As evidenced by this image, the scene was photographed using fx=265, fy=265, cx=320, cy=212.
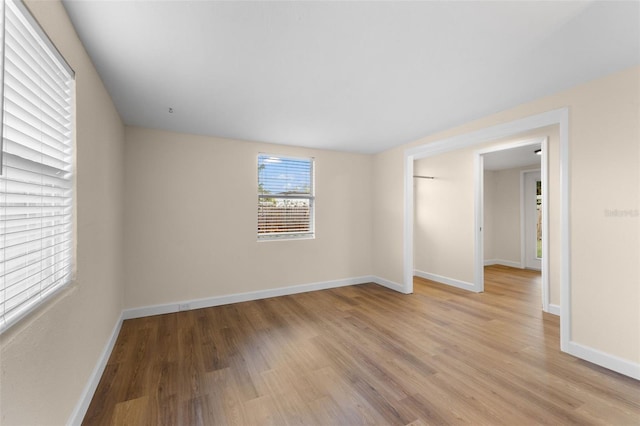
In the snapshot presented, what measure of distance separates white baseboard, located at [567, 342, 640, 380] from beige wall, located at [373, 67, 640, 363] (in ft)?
0.13

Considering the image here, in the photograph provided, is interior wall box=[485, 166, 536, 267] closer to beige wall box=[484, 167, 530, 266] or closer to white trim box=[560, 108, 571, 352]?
beige wall box=[484, 167, 530, 266]

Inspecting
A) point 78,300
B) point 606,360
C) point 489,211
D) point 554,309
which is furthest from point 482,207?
point 78,300

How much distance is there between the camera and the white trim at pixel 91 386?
5.01 ft

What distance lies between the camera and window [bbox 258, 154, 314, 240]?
4039 millimetres

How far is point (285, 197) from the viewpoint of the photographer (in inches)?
165

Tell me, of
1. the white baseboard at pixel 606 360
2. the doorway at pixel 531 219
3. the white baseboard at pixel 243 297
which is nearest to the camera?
the white baseboard at pixel 606 360

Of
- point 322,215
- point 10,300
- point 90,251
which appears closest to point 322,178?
point 322,215

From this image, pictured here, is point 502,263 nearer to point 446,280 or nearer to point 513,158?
point 513,158

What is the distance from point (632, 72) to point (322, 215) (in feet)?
11.7

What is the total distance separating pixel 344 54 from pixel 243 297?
3311mm

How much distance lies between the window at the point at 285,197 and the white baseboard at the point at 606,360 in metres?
3.28

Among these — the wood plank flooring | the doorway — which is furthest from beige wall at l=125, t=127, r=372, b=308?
the doorway

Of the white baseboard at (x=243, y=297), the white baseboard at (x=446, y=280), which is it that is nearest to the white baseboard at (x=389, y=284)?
the white baseboard at (x=243, y=297)

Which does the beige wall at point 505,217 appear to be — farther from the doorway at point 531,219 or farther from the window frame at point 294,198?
the window frame at point 294,198
